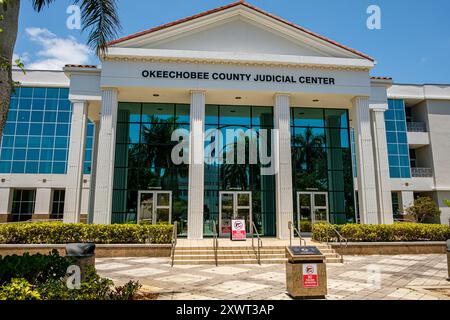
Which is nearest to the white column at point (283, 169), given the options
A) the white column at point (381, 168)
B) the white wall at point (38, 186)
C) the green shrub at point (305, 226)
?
the green shrub at point (305, 226)

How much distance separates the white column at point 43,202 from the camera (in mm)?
39469

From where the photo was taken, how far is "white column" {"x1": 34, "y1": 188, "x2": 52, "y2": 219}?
3947 centimetres

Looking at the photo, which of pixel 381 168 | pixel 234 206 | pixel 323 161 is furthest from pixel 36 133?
pixel 381 168

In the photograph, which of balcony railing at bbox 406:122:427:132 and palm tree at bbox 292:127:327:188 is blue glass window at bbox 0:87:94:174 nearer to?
palm tree at bbox 292:127:327:188

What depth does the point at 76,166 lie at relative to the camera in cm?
1930

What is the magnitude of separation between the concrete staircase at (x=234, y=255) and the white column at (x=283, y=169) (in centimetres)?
329

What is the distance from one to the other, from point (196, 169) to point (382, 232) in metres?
9.89

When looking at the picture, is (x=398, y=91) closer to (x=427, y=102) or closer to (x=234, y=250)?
(x=427, y=102)

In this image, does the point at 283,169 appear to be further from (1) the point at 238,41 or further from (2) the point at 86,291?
(2) the point at 86,291

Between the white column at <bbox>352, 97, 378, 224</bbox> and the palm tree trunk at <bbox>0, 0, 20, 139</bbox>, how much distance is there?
17.9 m

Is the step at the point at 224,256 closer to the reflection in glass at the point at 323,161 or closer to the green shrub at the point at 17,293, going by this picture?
the reflection in glass at the point at 323,161
